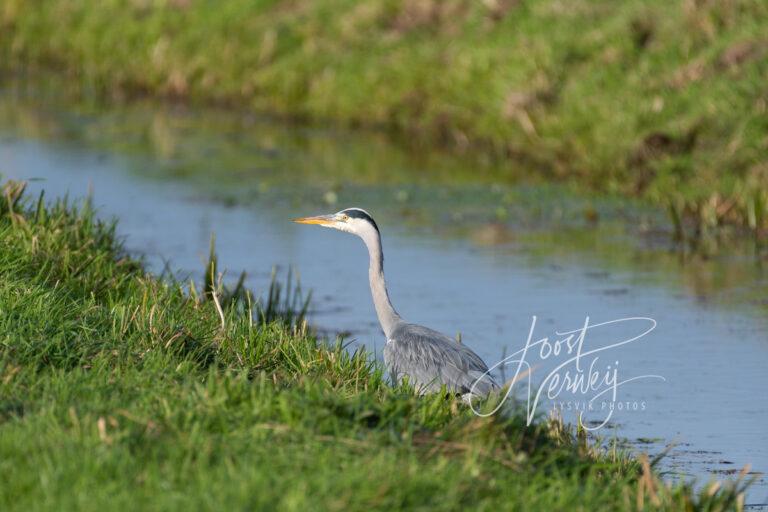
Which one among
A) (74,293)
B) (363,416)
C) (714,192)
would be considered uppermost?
(714,192)

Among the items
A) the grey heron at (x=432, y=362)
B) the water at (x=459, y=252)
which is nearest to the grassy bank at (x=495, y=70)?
the water at (x=459, y=252)

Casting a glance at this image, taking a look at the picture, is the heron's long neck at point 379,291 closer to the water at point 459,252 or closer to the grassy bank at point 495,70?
the water at point 459,252

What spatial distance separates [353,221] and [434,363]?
153cm

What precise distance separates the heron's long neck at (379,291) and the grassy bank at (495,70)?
18.5ft

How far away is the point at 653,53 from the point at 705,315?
6615 mm

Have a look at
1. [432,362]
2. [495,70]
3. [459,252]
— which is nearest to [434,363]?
[432,362]

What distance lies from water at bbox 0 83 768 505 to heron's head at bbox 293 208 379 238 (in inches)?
54.0

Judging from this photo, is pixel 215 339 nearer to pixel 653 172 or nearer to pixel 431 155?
pixel 653 172

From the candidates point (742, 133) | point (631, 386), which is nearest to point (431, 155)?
point (742, 133)

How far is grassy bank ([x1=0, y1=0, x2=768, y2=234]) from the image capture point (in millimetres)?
15125

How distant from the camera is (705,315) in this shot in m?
11.1

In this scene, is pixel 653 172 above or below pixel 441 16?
below

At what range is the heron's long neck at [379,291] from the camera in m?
8.48

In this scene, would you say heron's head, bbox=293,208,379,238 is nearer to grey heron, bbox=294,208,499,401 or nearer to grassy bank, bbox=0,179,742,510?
grey heron, bbox=294,208,499,401
